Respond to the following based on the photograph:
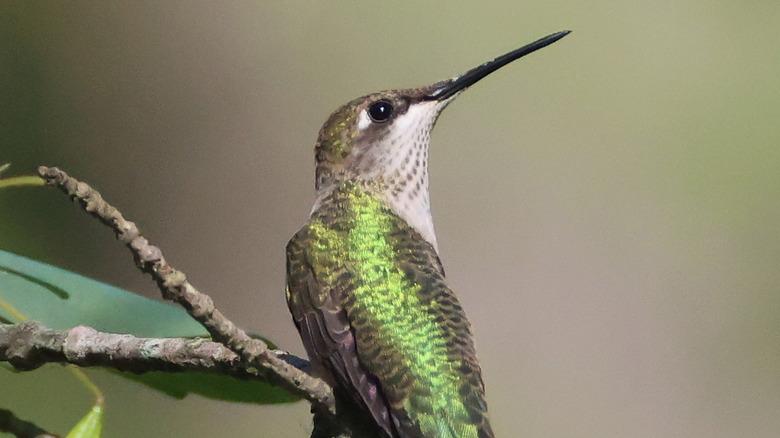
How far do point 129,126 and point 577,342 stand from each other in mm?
2572

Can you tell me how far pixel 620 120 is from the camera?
6406 mm

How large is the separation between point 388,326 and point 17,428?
668mm

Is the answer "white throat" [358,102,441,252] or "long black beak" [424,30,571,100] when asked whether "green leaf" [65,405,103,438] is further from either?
"long black beak" [424,30,571,100]

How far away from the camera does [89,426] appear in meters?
1.47

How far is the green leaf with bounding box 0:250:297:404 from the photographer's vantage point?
1.83m

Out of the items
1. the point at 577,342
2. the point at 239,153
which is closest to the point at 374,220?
the point at 577,342

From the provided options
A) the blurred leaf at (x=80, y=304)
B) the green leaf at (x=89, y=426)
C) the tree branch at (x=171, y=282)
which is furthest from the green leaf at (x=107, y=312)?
the tree branch at (x=171, y=282)

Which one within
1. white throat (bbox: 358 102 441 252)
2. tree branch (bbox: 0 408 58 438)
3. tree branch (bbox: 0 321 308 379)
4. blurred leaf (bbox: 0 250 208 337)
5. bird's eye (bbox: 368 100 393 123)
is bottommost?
tree branch (bbox: 0 408 58 438)

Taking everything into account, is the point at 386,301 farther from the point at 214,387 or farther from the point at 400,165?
the point at 400,165

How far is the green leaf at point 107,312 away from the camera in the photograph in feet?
5.99

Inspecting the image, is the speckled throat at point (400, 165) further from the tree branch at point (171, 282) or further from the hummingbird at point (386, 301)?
the tree branch at point (171, 282)

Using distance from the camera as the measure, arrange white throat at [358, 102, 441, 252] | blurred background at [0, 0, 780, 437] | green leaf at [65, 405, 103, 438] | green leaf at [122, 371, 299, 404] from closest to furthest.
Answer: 1. green leaf at [65, 405, 103, 438]
2. green leaf at [122, 371, 299, 404]
3. white throat at [358, 102, 441, 252]
4. blurred background at [0, 0, 780, 437]

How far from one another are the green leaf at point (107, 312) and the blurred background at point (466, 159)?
8.85 feet

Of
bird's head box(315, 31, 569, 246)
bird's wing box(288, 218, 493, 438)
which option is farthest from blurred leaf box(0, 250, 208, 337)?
bird's head box(315, 31, 569, 246)
